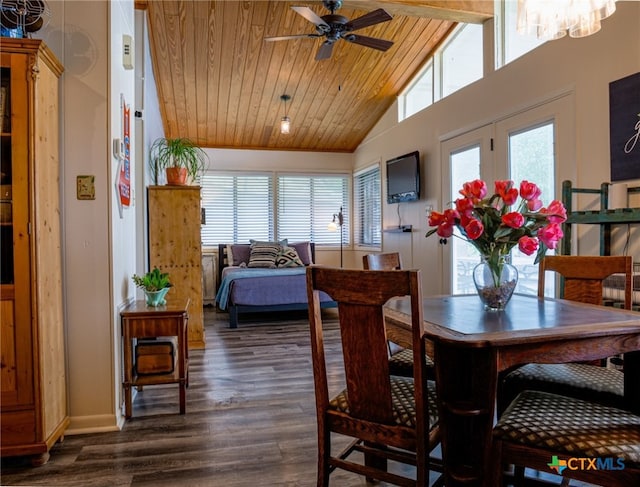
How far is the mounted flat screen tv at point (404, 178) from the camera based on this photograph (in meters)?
5.60

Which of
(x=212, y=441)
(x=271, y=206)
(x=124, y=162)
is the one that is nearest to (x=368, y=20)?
(x=124, y=162)

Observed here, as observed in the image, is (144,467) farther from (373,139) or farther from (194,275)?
(373,139)

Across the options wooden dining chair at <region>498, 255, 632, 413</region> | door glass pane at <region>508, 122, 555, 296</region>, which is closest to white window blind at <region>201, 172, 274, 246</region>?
door glass pane at <region>508, 122, 555, 296</region>

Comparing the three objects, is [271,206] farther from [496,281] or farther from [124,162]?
[496,281]

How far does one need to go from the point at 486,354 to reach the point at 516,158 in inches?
122

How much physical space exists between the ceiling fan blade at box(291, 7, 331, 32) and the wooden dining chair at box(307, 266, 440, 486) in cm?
260

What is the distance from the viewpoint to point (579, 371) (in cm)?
188

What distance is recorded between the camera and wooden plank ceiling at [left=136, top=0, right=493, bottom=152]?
444cm

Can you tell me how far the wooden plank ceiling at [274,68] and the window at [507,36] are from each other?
0.41 feet

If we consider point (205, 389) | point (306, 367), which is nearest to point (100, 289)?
point (205, 389)

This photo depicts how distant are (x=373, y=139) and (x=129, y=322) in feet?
17.8

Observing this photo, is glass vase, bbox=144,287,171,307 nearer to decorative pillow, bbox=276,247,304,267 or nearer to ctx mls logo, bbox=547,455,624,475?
ctx mls logo, bbox=547,455,624,475

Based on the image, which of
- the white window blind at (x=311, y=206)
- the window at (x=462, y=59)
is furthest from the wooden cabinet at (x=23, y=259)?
the white window blind at (x=311, y=206)

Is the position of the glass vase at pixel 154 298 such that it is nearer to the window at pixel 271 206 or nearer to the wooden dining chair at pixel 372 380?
the wooden dining chair at pixel 372 380
